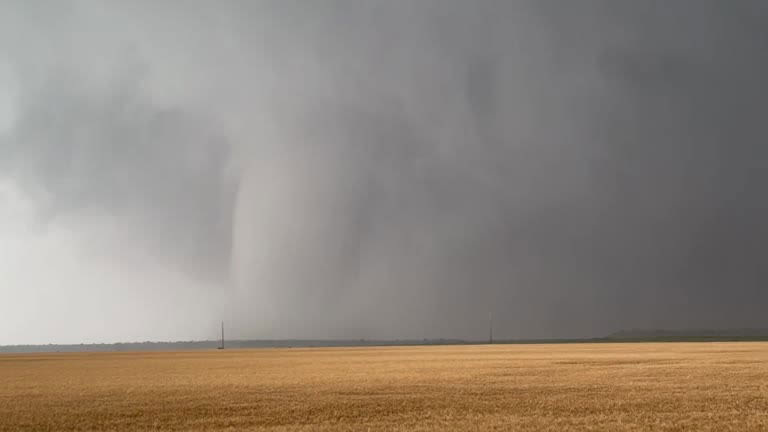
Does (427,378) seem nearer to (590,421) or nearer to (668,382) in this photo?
(668,382)

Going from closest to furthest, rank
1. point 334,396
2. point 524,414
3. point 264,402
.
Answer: point 524,414
point 264,402
point 334,396

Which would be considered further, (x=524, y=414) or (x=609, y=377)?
(x=609, y=377)

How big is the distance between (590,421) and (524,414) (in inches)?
103

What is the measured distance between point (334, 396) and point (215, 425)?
27.9 feet

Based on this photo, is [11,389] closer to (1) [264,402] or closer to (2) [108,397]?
(2) [108,397]

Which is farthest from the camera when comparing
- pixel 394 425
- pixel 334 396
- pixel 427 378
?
→ pixel 427 378

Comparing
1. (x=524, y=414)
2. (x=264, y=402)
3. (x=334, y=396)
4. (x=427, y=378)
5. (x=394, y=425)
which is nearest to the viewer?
(x=394, y=425)

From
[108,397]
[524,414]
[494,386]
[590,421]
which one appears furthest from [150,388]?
[590,421]

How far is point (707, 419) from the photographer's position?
794 inches

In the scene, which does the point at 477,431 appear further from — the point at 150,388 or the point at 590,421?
the point at 150,388

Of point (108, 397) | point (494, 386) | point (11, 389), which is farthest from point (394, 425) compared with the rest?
point (11, 389)

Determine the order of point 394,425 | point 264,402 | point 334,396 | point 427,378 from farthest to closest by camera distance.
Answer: point 427,378
point 334,396
point 264,402
point 394,425

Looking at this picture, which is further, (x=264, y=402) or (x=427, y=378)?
(x=427, y=378)

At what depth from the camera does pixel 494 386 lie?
32.0 metres
